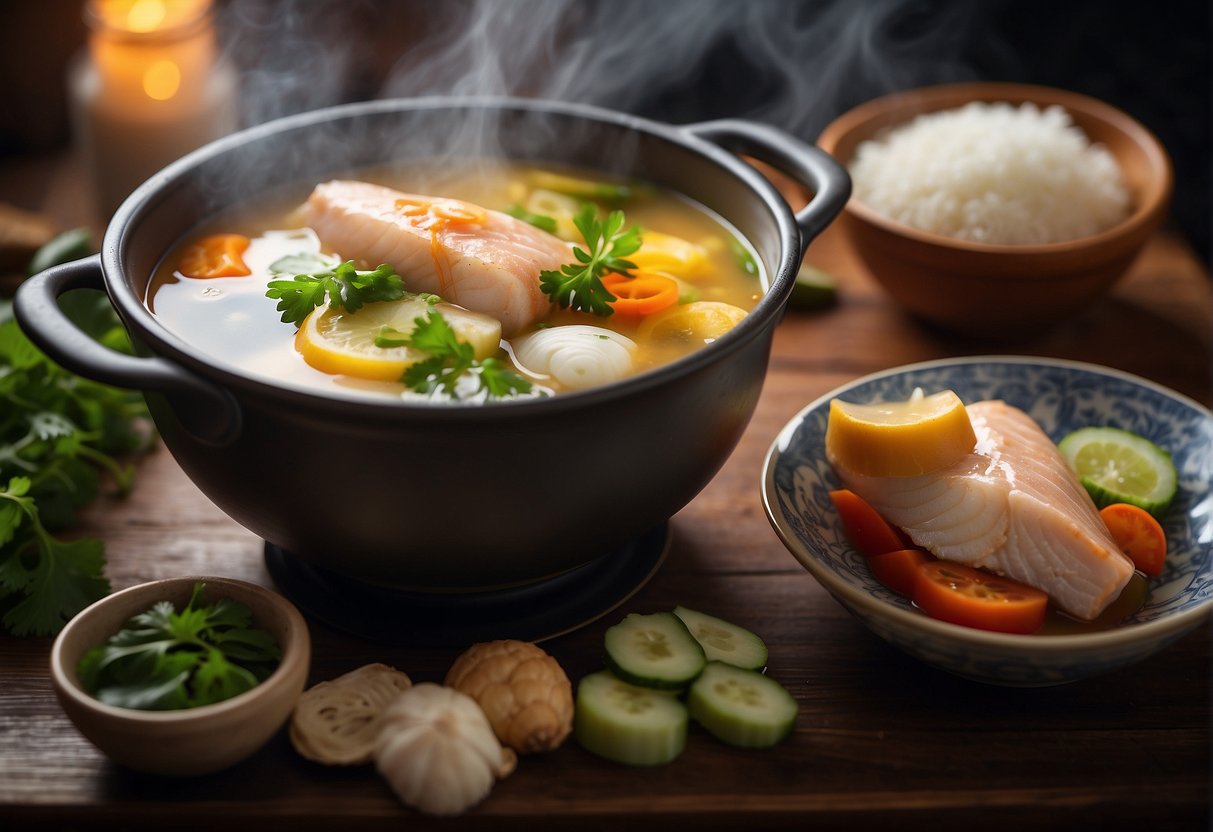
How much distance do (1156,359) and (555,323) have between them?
5.01 feet

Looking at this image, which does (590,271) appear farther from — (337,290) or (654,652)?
(654,652)

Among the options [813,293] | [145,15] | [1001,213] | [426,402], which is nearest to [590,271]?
[426,402]

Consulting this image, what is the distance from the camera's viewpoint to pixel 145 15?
10.2 ft

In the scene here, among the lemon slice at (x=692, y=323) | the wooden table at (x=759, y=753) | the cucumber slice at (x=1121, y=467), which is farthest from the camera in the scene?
the cucumber slice at (x=1121, y=467)

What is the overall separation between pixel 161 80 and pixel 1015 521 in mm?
2284

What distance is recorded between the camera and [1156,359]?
9.05ft

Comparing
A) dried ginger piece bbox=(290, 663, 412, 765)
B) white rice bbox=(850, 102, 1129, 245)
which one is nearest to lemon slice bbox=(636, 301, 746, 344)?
dried ginger piece bbox=(290, 663, 412, 765)

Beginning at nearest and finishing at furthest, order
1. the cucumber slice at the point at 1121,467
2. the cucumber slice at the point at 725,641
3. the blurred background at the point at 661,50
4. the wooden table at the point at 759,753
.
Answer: the wooden table at the point at 759,753 → the cucumber slice at the point at 725,641 → the cucumber slice at the point at 1121,467 → the blurred background at the point at 661,50

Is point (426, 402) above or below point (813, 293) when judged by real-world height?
above

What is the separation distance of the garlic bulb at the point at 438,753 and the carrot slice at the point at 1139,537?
104cm

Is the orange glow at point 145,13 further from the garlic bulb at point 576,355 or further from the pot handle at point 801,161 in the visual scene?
the garlic bulb at point 576,355

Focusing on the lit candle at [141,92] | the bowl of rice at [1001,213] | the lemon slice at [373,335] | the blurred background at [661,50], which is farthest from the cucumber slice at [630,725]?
the blurred background at [661,50]

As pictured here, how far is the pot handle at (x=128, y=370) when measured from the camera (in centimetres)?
154

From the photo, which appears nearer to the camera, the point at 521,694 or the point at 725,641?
the point at 521,694
